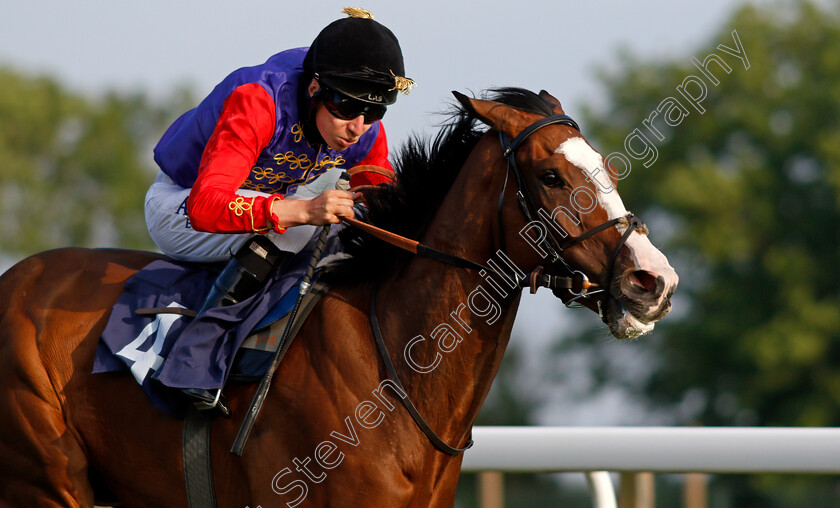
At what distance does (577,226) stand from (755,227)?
67.6 feet

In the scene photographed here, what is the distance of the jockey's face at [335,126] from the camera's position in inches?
131

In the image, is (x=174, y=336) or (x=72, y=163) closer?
(x=174, y=336)

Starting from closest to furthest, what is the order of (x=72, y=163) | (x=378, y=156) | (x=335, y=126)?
(x=335, y=126) < (x=378, y=156) < (x=72, y=163)

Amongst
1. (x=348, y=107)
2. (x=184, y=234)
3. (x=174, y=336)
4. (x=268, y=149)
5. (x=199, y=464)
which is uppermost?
(x=348, y=107)

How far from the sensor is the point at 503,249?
3002 mm

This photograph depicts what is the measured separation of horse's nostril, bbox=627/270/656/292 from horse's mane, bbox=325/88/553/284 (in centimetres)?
77

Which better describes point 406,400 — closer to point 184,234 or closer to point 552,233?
point 552,233

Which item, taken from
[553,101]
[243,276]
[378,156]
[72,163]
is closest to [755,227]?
[378,156]

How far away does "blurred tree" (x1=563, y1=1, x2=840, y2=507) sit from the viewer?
20.5 meters

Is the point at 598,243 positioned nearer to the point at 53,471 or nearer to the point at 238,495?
the point at 238,495

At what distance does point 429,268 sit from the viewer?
3088mm

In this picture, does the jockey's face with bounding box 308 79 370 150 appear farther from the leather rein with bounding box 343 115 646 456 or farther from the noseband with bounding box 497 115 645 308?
the noseband with bounding box 497 115 645 308

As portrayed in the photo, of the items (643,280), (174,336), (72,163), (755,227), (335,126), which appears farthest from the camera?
(72,163)

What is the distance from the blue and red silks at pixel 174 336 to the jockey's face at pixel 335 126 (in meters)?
0.43
